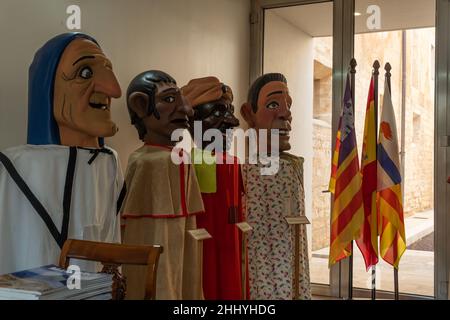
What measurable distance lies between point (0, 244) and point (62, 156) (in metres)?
0.40

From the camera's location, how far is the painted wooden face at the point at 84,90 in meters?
2.20

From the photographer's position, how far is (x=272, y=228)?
3.39 meters

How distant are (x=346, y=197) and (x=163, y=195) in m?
1.63

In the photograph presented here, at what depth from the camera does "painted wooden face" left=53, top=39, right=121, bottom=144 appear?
7.20 feet

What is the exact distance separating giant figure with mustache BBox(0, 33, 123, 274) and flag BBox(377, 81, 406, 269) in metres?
2.04

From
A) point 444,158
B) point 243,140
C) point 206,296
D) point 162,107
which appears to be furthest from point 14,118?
point 444,158

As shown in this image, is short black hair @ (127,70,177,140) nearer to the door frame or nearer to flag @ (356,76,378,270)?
flag @ (356,76,378,270)

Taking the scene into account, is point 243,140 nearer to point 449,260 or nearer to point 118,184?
point 449,260

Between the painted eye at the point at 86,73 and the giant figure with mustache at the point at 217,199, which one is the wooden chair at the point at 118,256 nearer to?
the painted eye at the point at 86,73

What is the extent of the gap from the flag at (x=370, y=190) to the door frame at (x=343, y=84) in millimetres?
727

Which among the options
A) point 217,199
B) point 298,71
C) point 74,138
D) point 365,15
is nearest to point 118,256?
point 74,138

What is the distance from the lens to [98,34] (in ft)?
9.82

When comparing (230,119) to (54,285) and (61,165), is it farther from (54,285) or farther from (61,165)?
(54,285)

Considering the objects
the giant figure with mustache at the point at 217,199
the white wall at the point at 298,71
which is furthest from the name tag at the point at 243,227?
the white wall at the point at 298,71
